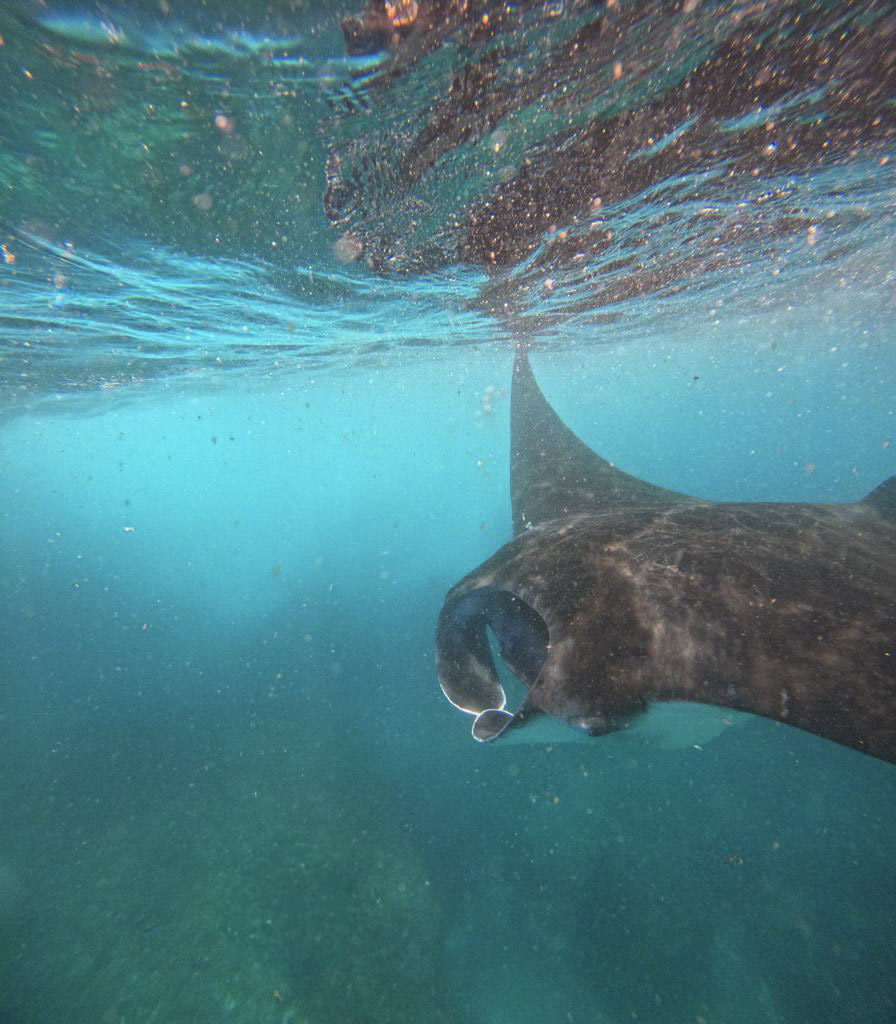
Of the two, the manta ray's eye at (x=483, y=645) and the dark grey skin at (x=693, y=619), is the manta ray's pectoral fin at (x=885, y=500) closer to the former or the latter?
the dark grey skin at (x=693, y=619)

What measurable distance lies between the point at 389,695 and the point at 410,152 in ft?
44.2

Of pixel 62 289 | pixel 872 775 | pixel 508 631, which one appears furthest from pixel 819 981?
pixel 62 289

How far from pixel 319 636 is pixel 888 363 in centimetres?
9031

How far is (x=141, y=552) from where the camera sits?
1468 inches

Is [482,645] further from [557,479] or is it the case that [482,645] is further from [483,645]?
[557,479]

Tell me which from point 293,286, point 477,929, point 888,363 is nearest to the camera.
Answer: point 477,929

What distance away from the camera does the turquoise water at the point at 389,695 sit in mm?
4824

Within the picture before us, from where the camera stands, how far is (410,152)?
6.11 meters

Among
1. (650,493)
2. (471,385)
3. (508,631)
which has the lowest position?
(508,631)

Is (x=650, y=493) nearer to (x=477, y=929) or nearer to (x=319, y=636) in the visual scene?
(x=477, y=929)

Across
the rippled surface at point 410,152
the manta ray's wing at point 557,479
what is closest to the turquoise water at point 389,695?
the rippled surface at point 410,152

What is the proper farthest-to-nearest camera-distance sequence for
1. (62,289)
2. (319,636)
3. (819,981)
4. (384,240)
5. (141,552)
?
(141,552) → (319,636) → (62,289) → (384,240) → (819,981)

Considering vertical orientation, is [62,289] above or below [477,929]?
above

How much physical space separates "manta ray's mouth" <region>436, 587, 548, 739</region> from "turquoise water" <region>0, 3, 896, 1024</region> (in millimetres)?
1123
